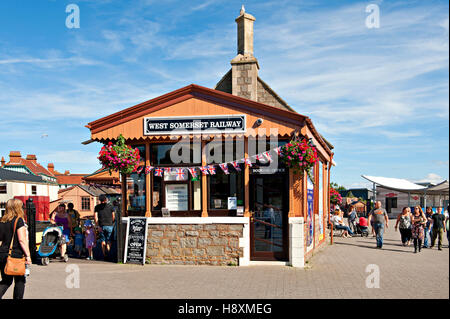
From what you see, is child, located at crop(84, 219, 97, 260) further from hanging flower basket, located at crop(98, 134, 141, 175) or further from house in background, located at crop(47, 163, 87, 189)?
house in background, located at crop(47, 163, 87, 189)

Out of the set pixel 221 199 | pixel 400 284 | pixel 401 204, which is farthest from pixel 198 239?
pixel 401 204

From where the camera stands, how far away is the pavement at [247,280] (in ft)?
26.3

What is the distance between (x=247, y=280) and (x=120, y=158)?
14.3ft

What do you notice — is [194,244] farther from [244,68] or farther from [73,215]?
[244,68]

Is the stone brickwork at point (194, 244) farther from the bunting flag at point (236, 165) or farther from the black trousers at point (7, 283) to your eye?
the black trousers at point (7, 283)

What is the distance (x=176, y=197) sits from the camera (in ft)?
38.2

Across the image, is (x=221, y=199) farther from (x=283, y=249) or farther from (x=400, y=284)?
(x=400, y=284)

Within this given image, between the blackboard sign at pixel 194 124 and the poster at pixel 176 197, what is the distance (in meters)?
1.41

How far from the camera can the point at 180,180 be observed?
38.0ft

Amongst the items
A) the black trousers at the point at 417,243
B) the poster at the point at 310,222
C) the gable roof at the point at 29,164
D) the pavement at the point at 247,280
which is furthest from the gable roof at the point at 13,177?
the black trousers at the point at 417,243

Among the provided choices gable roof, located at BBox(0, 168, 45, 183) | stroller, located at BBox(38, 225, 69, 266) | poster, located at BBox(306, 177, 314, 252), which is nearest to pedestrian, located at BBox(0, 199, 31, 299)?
stroller, located at BBox(38, 225, 69, 266)

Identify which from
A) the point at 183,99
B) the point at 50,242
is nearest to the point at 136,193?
the point at 50,242

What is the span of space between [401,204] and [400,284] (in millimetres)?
39147
